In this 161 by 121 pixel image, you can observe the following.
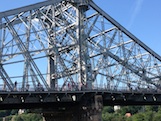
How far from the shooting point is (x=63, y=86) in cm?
3588

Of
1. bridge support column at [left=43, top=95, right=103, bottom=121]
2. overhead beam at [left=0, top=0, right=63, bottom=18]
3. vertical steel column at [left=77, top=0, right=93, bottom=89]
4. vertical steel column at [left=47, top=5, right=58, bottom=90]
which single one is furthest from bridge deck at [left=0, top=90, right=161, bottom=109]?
overhead beam at [left=0, top=0, right=63, bottom=18]

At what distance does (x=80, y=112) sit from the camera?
36.1 metres

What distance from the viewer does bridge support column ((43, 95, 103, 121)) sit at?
35.1 metres

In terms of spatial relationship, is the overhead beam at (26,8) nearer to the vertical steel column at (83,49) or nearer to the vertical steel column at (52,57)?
the vertical steel column at (52,57)

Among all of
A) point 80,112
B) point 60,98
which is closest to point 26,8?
point 60,98

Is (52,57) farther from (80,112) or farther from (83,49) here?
(80,112)

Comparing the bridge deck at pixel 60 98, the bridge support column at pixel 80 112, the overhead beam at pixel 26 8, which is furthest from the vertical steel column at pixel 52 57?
the bridge deck at pixel 60 98

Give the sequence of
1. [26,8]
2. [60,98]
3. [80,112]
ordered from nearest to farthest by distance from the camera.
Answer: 1. [60,98]
2. [80,112]
3. [26,8]

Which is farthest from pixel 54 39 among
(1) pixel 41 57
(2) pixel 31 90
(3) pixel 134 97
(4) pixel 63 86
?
(3) pixel 134 97

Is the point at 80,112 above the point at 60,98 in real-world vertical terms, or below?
below

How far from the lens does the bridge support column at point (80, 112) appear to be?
115 ft

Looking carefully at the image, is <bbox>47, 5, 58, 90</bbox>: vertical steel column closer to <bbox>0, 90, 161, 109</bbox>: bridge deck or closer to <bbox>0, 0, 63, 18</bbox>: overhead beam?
<bbox>0, 0, 63, 18</bbox>: overhead beam

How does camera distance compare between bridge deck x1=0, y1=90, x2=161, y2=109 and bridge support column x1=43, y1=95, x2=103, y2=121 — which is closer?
bridge deck x1=0, y1=90, x2=161, y2=109

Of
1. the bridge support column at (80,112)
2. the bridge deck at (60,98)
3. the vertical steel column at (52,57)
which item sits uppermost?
the vertical steel column at (52,57)
